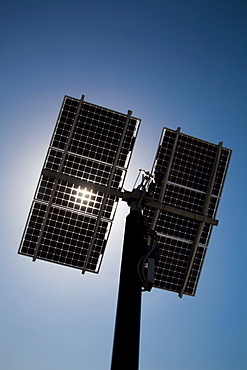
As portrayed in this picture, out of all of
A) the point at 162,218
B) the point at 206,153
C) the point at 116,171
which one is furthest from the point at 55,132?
→ the point at 206,153

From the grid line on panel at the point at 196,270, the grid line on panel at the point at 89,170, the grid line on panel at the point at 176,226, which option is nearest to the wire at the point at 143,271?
the grid line on panel at the point at 176,226

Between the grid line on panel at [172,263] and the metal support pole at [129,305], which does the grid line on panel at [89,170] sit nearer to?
the grid line on panel at [172,263]

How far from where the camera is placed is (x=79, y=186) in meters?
15.1

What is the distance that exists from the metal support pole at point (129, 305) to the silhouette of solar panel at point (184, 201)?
5576 millimetres

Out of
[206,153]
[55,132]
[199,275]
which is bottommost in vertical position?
[199,275]

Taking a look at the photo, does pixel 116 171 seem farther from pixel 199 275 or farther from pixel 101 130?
pixel 199 275

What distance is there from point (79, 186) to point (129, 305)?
25.0 feet

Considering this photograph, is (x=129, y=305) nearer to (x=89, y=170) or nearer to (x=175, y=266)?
(x=175, y=266)

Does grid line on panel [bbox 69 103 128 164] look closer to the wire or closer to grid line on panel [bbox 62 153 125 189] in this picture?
grid line on panel [bbox 62 153 125 189]

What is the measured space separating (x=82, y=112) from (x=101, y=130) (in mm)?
1440

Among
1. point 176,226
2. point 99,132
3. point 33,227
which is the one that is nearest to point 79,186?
point 33,227

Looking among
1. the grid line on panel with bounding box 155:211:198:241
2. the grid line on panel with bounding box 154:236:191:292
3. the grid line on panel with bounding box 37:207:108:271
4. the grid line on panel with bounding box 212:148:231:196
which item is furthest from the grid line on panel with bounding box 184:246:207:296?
the grid line on panel with bounding box 37:207:108:271

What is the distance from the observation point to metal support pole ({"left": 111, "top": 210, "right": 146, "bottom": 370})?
809 cm

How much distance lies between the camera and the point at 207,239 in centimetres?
1661
